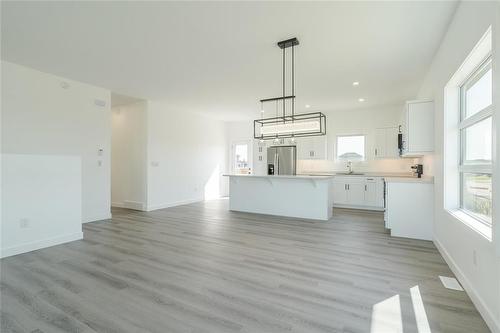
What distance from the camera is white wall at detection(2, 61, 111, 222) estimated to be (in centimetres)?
404

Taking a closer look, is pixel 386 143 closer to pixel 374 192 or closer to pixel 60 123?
pixel 374 192

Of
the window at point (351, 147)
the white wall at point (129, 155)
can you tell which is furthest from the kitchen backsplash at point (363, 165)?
the white wall at point (129, 155)

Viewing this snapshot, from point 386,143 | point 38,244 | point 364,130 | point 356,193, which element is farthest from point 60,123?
point 386,143

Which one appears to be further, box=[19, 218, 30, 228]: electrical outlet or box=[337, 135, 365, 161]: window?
box=[337, 135, 365, 161]: window

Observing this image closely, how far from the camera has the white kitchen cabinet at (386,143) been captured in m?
6.71

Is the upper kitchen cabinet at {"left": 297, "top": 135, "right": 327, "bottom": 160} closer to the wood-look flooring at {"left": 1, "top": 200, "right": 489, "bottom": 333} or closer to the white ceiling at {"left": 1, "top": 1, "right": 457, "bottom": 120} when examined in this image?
the white ceiling at {"left": 1, "top": 1, "right": 457, "bottom": 120}

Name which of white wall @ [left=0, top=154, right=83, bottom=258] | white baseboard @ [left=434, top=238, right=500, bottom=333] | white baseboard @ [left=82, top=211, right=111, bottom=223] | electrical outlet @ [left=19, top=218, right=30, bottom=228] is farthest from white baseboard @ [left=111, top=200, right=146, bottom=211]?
white baseboard @ [left=434, top=238, right=500, bottom=333]

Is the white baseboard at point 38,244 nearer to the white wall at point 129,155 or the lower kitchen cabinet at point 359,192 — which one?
the white wall at point 129,155

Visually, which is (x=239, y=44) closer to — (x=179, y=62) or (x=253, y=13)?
(x=253, y=13)

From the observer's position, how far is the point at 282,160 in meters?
8.10

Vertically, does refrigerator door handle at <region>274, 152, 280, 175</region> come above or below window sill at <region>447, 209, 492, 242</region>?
above

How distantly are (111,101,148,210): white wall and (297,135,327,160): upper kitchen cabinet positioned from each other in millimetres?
4635

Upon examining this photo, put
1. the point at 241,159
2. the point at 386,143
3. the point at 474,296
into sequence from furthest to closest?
the point at 241,159
the point at 386,143
the point at 474,296

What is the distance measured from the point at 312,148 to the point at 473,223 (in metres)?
5.58
